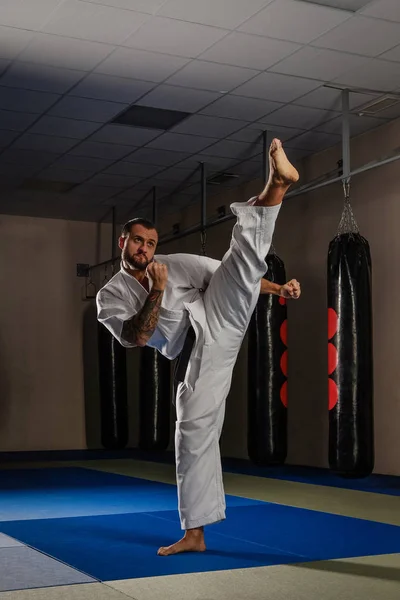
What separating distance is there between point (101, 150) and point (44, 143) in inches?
25.8

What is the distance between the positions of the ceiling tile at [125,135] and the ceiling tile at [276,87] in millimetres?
1431

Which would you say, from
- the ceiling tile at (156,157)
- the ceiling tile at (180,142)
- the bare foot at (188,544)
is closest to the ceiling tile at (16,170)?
the ceiling tile at (156,157)

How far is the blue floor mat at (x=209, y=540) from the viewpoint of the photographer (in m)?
3.71

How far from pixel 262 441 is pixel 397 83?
11.6 feet

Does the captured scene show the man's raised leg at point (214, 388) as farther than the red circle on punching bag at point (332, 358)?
No

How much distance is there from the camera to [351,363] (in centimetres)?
661

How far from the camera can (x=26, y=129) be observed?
27.8ft

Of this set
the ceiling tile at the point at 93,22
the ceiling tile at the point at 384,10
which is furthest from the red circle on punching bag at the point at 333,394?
the ceiling tile at the point at 93,22

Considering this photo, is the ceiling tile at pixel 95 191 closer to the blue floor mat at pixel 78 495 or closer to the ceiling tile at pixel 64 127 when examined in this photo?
the ceiling tile at pixel 64 127

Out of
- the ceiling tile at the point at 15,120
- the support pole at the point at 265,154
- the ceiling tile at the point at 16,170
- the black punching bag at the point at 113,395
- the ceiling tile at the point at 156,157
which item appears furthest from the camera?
the black punching bag at the point at 113,395

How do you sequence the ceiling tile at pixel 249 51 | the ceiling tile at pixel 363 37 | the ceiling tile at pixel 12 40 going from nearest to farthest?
the ceiling tile at pixel 363 37
the ceiling tile at pixel 12 40
the ceiling tile at pixel 249 51

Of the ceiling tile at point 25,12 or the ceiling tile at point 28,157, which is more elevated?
the ceiling tile at point 25,12

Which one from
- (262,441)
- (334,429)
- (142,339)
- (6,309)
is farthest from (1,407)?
(142,339)

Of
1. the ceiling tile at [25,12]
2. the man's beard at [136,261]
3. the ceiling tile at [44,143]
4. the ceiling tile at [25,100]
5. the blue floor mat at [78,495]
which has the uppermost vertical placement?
the ceiling tile at [25,12]
